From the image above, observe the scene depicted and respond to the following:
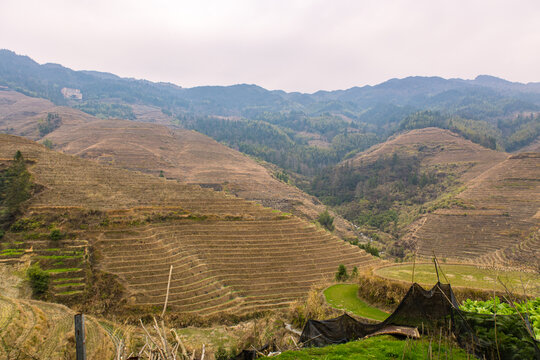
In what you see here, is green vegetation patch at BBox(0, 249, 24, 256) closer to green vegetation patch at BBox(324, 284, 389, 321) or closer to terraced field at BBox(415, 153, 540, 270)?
green vegetation patch at BBox(324, 284, 389, 321)

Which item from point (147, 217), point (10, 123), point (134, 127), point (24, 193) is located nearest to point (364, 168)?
point (134, 127)

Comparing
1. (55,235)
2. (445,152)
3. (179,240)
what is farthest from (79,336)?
(445,152)

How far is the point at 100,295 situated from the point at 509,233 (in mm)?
60270

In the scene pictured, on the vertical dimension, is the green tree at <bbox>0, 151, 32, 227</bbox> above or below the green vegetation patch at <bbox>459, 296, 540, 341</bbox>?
below

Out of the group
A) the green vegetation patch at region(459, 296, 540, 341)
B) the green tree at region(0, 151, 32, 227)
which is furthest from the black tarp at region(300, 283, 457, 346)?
the green tree at region(0, 151, 32, 227)

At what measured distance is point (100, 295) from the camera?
89.1 ft

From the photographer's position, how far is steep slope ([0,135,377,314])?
99.3 ft

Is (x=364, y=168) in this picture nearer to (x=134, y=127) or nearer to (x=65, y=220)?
(x=134, y=127)

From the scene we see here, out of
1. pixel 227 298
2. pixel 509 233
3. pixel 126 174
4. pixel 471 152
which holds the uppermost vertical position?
pixel 471 152

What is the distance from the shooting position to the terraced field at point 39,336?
11680 millimetres

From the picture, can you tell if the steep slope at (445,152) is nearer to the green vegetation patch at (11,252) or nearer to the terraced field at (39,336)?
the terraced field at (39,336)

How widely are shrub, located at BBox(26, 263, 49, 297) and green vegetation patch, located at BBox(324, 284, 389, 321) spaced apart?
22.0m

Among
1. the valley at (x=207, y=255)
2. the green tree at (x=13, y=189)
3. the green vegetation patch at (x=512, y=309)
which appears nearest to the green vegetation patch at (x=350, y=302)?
the valley at (x=207, y=255)

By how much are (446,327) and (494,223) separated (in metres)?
59.4
